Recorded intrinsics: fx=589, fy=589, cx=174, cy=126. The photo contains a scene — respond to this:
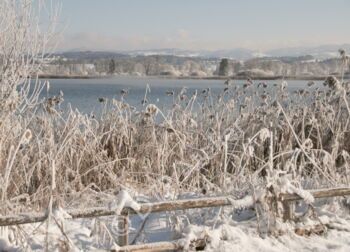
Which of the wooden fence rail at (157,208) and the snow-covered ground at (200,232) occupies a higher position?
the wooden fence rail at (157,208)

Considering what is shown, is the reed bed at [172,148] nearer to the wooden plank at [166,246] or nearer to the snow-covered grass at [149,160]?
the snow-covered grass at [149,160]

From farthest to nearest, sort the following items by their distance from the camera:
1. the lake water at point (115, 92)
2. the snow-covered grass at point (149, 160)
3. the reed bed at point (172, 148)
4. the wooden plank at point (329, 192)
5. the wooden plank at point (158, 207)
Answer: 1. the lake water at point (115, 92)
2. the reed bed at point (172, 148)
3. the wooden plank at point (329, 192)
4. the snow-covered grass at point (149, 160)
5. the wooden plank at point (158, 207)

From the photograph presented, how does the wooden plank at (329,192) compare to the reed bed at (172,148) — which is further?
the reed bed at (172,148)

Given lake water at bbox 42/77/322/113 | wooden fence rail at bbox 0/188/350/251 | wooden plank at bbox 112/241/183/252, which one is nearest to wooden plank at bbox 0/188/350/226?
wooden fence rail at bbox 0/188/350/251

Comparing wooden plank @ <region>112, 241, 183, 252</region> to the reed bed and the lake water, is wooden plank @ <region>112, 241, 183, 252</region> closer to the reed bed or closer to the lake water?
the reed bed

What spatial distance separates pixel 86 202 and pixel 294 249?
153cm

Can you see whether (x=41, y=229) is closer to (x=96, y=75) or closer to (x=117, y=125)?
(x=117, y=125)

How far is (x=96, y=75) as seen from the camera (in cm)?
8512

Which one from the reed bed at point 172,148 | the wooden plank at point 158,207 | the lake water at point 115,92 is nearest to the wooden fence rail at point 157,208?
the wooden plank at point 158,207

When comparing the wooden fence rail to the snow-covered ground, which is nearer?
the wooden fence rail


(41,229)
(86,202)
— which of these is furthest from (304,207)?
(41,229)

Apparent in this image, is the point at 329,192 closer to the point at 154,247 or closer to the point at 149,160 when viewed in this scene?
the point at 154,247

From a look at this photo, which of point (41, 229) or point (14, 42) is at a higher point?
point (14, 42)

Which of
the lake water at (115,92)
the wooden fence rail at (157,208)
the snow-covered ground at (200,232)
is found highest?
the wooden fence rail at (157,208)
